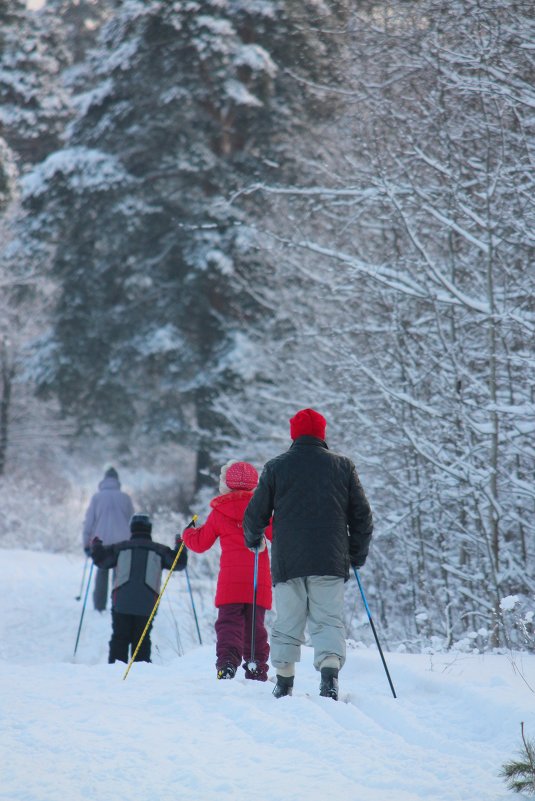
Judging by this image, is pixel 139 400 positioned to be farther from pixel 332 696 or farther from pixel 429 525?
pixel 332 696

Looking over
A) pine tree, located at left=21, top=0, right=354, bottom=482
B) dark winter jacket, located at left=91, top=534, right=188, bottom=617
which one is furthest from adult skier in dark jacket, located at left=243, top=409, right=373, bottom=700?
pine tree, located at left=21, top=0, right=354, bottom=482

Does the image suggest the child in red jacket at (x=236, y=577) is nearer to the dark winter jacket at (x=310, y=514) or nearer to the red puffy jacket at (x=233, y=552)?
the red puffy jacket at (x=233, y=552)

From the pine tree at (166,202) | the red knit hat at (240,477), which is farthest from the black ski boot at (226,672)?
the pine tree at (166,202)

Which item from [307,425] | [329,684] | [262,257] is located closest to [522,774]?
[329,684]

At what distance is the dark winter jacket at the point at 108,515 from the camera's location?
11219 mm

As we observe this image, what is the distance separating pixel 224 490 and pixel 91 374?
1444cm

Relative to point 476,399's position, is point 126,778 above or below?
below

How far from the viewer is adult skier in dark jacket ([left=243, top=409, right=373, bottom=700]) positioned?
5379mm

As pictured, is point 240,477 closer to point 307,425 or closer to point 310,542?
point 307,425

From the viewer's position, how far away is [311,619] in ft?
18.0

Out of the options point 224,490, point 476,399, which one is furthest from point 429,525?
point 224,490

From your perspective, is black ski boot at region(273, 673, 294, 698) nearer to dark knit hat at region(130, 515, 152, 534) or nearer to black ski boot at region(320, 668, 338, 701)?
black ski boot at region(320, 668, 338, 701)

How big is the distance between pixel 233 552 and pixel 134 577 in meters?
1.74

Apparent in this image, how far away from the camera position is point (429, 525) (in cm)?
925
